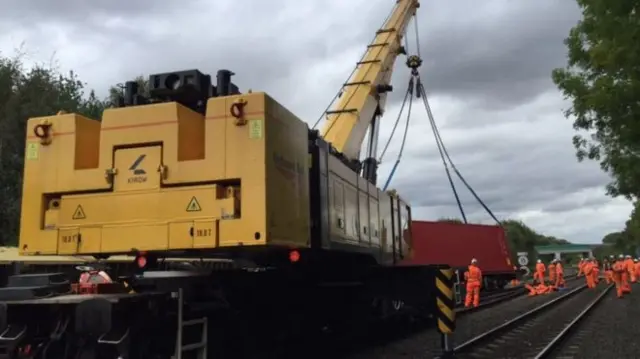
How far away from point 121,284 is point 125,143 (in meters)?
1.64

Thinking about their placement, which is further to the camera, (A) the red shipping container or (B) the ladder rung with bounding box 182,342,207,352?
(A) the red shipping container

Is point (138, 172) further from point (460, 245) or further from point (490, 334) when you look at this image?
point (460, 245)

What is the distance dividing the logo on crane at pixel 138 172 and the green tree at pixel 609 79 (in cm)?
726

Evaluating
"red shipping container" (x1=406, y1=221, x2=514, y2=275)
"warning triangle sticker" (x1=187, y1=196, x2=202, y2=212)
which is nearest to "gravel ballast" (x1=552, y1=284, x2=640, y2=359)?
"red shipping container" (x1=406, y1=221, x2=514, y2=275)

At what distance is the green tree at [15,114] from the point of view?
27.1 metres

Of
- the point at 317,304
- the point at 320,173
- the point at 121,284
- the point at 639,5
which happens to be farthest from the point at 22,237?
the point at 639,5

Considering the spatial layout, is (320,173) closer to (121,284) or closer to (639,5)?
(121,284)

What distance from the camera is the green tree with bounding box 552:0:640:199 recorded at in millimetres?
9945

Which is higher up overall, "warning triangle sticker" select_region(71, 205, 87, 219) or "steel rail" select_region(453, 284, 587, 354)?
"warning triangle sticker" select_region(71, 205, 87, 219)

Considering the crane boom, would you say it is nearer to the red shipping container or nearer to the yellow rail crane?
the yellow rail crane

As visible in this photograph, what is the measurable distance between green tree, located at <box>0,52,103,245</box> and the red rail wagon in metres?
16.4

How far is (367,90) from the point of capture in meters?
16.3

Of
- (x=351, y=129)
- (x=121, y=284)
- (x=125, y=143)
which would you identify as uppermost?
(x=351, y=129)

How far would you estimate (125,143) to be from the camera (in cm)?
701
